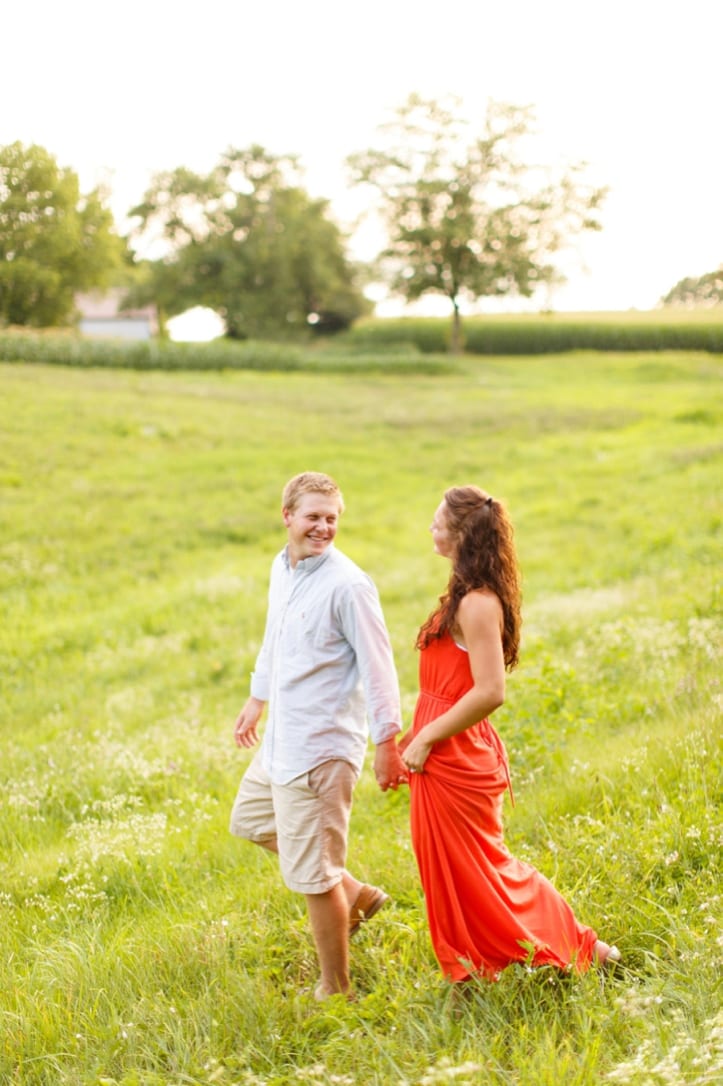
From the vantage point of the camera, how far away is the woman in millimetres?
3688

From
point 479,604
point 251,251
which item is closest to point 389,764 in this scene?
point 479,604

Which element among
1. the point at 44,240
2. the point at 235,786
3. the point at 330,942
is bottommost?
the point at 235,786

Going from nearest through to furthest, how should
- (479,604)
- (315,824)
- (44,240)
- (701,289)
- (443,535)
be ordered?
(479,604) → (443,535) → (315,824) → (44,240) → (701,289)

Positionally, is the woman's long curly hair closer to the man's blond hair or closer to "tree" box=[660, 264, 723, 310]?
the man's blond hair

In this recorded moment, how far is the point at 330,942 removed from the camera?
4051 mm

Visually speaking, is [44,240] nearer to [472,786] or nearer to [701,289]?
[701,289]

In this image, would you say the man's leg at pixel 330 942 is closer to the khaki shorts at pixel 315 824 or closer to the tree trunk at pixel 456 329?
the khaki shorts at pixel 315 824

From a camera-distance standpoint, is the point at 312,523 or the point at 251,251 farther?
the point at 251,251

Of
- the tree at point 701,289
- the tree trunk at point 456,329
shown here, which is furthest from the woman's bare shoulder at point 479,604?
the tree trunk at point 456,329

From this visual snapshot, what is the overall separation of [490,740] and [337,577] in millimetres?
938

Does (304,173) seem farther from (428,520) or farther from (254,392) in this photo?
(428,520)

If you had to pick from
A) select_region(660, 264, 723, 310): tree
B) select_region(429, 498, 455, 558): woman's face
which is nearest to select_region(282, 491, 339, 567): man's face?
select_region(429, 498, 455, 558): woman's face

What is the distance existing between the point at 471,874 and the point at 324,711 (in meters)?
0.88

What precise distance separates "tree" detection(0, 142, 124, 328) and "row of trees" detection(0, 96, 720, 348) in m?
14.6
